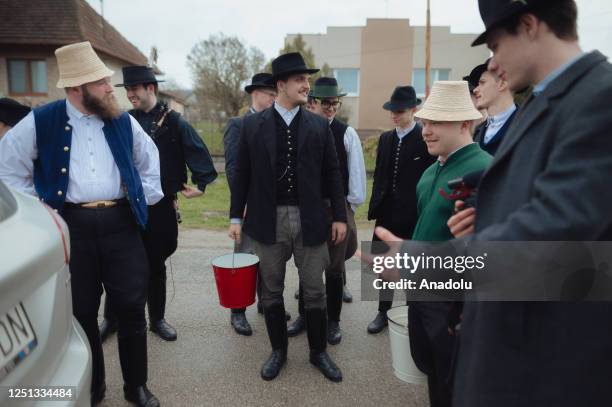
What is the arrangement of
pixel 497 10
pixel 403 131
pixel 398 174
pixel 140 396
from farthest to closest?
1. pixel 403 131
2. pixel 398 174
3. pixel 140 396
4. pixel 497 10

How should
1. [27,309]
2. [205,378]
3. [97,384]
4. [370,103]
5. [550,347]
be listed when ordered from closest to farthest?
1. [550,347]
2. [27,309]
3. [97,384]
4. [205,378]
5. [370,103]

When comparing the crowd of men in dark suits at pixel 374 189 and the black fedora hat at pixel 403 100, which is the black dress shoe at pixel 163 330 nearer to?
the crowd of men in dark suits at pixel 374 189

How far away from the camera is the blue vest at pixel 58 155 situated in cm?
258

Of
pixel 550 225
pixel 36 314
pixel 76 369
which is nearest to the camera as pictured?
pixel 550 225

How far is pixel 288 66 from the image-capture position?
3.21m

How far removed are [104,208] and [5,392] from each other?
146cm

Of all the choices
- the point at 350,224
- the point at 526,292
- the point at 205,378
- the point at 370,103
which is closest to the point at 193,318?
the point at 205,378

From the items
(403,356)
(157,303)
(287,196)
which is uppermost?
(287,196)

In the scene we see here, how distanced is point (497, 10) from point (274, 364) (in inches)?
109

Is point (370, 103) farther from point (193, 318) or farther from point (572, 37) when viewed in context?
point (572, 37)

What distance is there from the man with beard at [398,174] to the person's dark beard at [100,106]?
239cm

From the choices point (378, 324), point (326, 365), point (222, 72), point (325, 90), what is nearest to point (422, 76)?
point (222, 72)

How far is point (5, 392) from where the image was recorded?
1374mm

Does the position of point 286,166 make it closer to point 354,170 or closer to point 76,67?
point 354,170
